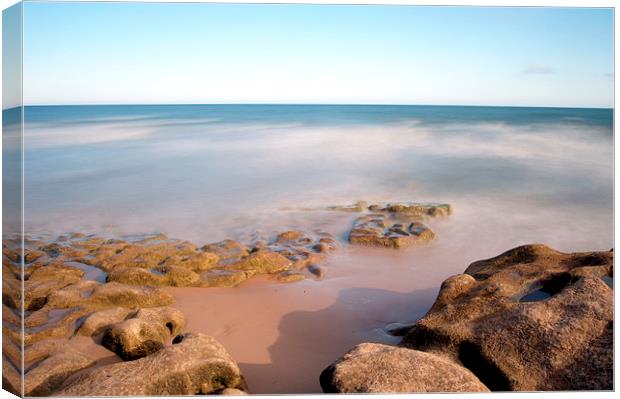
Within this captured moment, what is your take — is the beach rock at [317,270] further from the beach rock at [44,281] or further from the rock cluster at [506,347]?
the beach rock at [44,281]

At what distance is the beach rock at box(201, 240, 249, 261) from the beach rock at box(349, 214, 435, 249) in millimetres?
1362

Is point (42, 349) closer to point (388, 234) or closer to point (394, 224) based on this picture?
point (388, 234)

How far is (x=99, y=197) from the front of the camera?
8.28 metres

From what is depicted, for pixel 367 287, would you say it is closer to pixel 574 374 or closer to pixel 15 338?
pixel 574 374

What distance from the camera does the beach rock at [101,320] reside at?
4.15 m

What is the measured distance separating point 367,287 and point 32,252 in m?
3.72

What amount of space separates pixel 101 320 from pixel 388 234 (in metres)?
3.73

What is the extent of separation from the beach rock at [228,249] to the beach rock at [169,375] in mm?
2649

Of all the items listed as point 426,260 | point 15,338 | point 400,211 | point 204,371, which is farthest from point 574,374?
point 400,211

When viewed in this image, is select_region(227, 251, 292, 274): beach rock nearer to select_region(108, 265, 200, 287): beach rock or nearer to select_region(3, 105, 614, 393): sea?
select_region(3, 105, 614, 393): sea

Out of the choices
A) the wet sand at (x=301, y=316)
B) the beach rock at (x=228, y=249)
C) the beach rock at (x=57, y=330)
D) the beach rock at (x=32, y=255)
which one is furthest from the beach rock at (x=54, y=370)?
the beach rock at (x=32, y=255)

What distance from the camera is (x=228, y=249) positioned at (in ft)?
20.8

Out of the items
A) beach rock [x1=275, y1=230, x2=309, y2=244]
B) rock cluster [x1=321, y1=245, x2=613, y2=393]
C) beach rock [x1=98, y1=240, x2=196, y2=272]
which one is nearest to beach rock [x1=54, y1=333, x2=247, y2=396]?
rock cluster [x1=321, y1=245, x2=613, y2=393]

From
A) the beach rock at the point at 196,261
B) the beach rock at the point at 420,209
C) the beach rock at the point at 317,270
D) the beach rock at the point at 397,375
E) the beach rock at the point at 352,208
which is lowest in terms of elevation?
the beach rock at the point at 317,270
